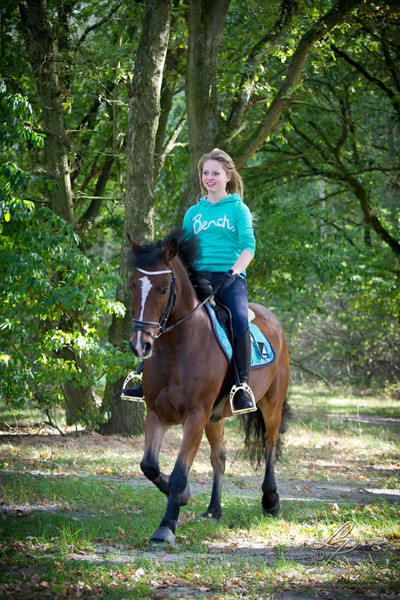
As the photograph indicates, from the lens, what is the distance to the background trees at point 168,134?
9.66 meters

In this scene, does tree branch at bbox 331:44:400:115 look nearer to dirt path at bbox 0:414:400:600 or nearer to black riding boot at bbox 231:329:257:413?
dirt path at bbox 0:414:400:600

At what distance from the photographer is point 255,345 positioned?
6.63m

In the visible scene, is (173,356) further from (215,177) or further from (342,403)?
(342,403)

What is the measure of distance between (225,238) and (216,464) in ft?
8.22

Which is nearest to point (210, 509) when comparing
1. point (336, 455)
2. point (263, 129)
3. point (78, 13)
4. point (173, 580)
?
point (173, 580)

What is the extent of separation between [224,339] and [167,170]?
1156 centimetres

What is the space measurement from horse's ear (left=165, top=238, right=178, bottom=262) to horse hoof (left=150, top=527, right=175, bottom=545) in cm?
223

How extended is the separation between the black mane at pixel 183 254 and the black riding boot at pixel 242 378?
24.7 inches

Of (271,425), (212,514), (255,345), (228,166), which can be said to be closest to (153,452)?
(212,514)

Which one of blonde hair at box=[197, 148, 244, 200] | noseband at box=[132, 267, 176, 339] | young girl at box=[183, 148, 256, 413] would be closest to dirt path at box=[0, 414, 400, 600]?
young girl at box=[183, 148, 256, 413]

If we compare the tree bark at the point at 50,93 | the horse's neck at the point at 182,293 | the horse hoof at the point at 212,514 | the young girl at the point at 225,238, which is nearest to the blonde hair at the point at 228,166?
the young girl at the point at 225,238

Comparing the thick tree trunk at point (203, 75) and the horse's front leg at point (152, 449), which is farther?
the thick tree trunk at point (203, 75)

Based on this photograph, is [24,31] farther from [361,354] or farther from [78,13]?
[361,354]

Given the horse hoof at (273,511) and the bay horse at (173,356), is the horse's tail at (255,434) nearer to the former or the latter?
the horse hoof at (273,511)
